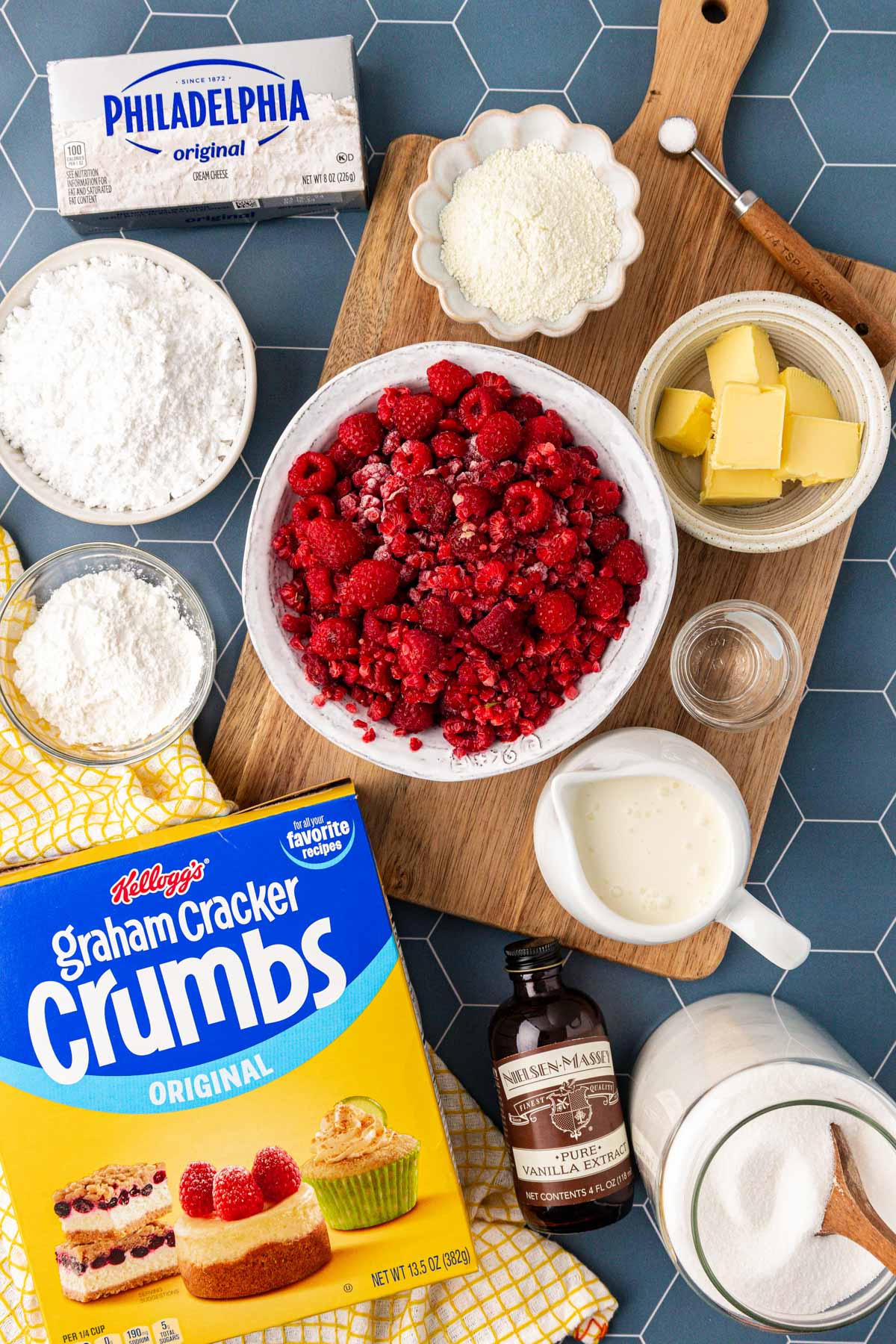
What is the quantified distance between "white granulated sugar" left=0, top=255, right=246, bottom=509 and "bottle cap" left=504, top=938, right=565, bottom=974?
72 cm

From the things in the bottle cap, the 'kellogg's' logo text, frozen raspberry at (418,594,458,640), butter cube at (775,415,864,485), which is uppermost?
butter cube at (775,415,864,485)

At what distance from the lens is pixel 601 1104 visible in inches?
44.8

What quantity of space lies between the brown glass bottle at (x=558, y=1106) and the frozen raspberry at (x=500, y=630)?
1.33 ft

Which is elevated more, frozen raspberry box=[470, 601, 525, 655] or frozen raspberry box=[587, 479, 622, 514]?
frozen raspberry box=[587, 479, 622, 514]

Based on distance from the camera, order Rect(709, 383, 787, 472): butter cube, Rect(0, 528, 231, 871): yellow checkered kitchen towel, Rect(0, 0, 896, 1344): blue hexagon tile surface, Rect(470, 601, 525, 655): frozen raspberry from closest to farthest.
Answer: Rect(470, 601, 525, 655): frozen raspberry → Rect(709, 383, 787, 472): butter cube → Rect(0, 528, 231, 871): yellow checkered kitchen towel → Rect(0, 0, 896, 1344): blue hexagon tile surface

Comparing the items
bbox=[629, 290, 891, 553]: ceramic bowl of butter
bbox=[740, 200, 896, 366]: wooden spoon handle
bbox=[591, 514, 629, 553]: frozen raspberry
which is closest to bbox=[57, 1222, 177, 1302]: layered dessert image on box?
bbox=[591, 514, 629, 553]: frozen raspberry

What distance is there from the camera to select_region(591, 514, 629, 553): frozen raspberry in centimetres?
103

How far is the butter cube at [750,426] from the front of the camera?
1084 mm

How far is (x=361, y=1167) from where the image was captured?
109 cm

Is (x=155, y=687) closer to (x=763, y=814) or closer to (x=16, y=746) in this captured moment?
(x=16, y=746)

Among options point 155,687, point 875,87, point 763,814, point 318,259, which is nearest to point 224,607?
point 155,687

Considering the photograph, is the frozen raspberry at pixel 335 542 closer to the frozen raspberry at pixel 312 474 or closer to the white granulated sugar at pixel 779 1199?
the frozen raspberry at pixel 312 474

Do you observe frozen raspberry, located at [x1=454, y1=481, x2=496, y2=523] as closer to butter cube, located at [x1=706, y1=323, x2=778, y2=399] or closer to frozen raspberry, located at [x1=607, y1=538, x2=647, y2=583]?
frozen raspberry, located at [x1=607, y1=538, x2=647, y2=583]

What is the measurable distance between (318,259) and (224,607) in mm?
497
